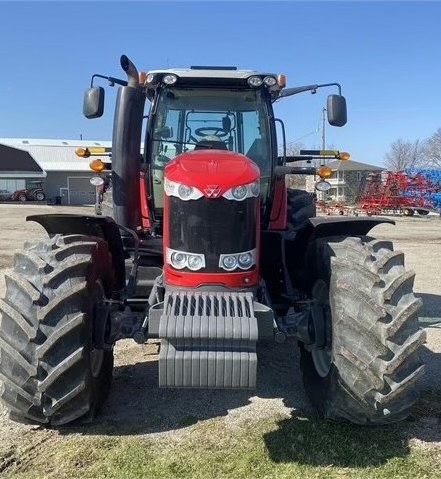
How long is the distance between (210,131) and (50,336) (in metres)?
2.66

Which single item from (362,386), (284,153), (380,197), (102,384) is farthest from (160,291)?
(380,197)

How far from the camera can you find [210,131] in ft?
17.8

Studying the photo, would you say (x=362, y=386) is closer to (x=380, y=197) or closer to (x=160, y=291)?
(x=160, y=291)

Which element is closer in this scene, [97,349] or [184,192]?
[184,192]

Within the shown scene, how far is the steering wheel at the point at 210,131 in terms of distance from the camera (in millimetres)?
5375

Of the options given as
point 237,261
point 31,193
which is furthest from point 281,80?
point 31,193

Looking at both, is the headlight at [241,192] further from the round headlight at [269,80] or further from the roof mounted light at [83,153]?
the roof mounted light at [83,153]

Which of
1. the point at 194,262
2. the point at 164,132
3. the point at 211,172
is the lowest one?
the point at 194,262

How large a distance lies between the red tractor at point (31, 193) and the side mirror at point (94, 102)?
4176 cm

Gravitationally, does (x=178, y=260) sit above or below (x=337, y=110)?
below

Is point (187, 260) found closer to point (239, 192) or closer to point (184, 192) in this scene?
point (184, 192)

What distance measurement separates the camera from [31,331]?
3.48 m

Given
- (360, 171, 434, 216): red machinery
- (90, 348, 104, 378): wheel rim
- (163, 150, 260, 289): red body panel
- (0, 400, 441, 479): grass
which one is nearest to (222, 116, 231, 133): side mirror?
(163, 150, 260, 289): red body panel

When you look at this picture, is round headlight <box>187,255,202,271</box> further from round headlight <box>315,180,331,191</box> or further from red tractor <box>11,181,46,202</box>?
red tractor <box>11,181,46,202</box>
